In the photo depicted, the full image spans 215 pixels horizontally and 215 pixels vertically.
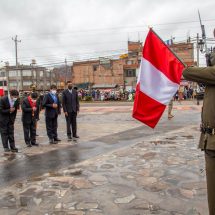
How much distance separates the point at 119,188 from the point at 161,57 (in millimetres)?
2346

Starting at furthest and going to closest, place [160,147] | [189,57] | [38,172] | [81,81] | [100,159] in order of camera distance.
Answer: [81,81] < [189,57] < [160,147] < [100,159] < [38,172]

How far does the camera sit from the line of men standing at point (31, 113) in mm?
9234

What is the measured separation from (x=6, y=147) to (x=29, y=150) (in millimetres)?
609

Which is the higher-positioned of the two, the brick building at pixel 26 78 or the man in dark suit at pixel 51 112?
the brick building at pixel 26 78

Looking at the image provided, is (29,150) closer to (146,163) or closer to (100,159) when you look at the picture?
(100,159)

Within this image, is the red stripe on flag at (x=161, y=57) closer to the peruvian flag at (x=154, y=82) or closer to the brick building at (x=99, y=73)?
the peruvian flag at (x=154, y=82)

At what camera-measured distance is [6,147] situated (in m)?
9.25

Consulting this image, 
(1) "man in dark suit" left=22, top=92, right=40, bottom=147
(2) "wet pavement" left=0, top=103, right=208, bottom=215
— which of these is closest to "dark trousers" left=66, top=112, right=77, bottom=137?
(2) "wet pavement" left=0, top=103, right=208, bottom=215

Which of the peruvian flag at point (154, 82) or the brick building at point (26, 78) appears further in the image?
the brick building at point (26, 78)

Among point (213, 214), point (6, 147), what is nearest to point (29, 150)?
point (6, 147)

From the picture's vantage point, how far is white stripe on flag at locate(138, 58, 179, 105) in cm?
445

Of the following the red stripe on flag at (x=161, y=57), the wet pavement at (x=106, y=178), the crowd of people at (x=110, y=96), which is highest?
the red stripe on flag at (x=161, y=57)

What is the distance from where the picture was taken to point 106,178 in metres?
6.20

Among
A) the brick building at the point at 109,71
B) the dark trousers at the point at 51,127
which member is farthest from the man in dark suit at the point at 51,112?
the brick building at the point at 109,71
